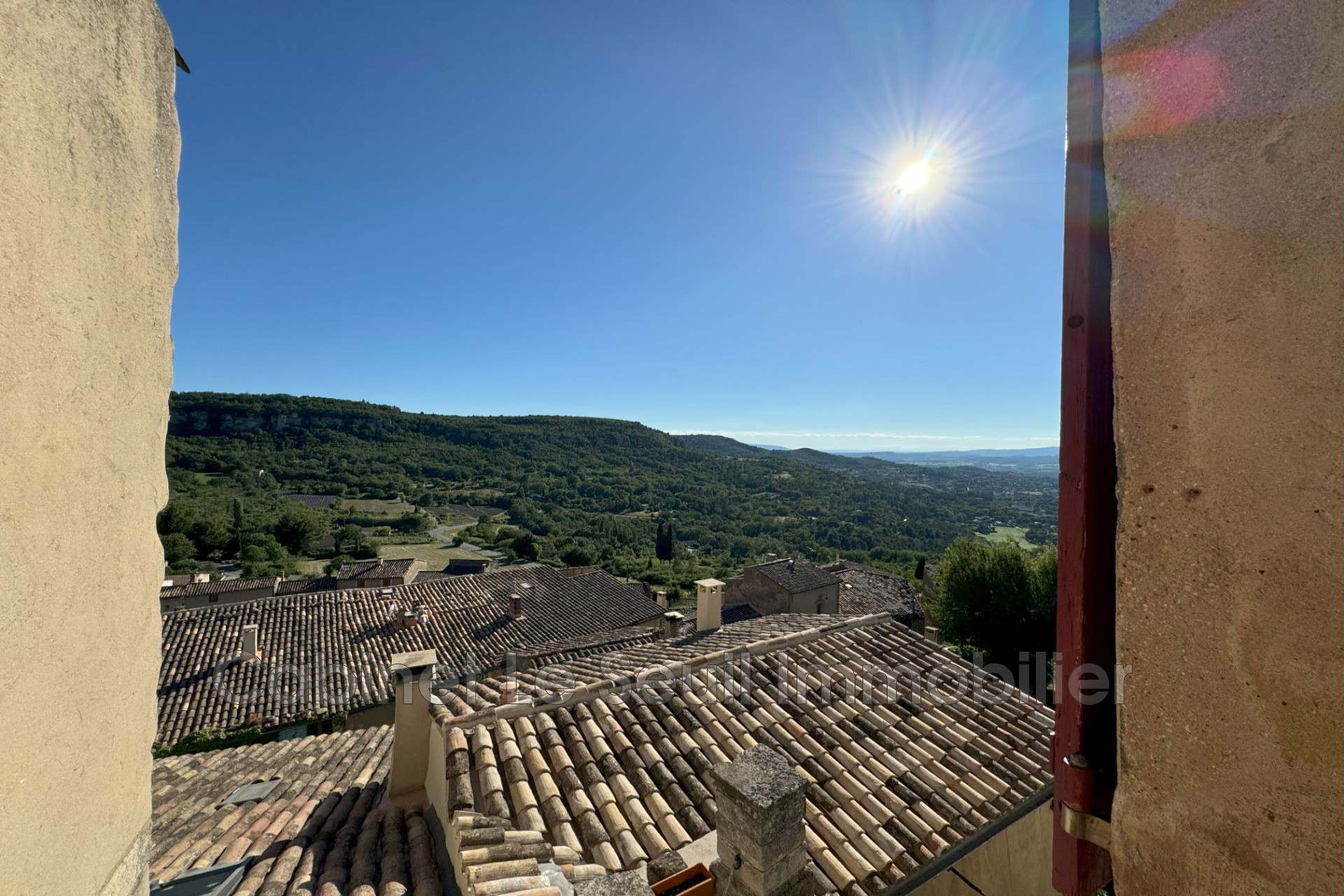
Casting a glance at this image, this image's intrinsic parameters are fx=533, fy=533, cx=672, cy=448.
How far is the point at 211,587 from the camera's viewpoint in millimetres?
28094

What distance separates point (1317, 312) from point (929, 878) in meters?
4.83

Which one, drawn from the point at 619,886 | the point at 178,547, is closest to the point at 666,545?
the point at 178,547

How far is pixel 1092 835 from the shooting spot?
1.16 meters

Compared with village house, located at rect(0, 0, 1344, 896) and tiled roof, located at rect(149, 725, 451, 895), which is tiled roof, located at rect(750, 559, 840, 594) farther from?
village house, located at rect(0, 0, 1344, 896)

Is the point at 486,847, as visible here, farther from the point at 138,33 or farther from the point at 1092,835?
the point at 138,33

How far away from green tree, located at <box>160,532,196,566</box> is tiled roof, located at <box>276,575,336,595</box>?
51.9 feet

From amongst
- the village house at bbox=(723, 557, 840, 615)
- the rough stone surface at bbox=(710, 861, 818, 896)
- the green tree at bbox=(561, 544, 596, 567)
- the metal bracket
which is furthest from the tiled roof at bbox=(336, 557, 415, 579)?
the metal bracket

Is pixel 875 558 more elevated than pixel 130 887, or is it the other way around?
pixel 130 887

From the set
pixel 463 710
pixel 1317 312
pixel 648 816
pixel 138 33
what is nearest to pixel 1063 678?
pixel 1317 312

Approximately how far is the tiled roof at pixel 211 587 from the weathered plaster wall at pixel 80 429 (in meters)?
34.9

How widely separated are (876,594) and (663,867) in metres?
30.1

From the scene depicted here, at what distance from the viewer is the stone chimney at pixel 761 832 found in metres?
2.82

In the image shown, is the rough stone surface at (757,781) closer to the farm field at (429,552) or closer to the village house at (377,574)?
the village house at (377,574)

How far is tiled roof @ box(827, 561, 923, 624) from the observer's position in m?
27.5
